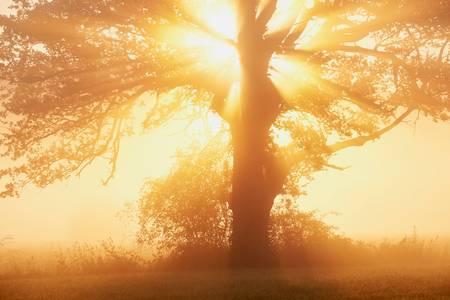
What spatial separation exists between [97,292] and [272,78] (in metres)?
13.5

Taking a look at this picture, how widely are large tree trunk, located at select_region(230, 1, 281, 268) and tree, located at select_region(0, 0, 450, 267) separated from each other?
4 cm

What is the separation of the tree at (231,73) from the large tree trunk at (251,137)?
4 centimetres

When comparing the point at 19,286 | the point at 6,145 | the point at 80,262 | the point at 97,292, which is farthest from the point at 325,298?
the point at 6,145

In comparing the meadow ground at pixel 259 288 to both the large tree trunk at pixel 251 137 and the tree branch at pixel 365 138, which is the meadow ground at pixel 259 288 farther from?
the tree branch at pixel 365 138

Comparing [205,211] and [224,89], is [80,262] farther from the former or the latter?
[224,89]

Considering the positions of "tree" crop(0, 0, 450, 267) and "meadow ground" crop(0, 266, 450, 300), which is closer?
"meadow ground" crop(0, 266, 450, 300)

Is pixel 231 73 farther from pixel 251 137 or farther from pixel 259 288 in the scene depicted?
pixel 259 288

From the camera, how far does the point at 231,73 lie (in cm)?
2516

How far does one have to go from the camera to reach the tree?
891 inches

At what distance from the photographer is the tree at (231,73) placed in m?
22.6

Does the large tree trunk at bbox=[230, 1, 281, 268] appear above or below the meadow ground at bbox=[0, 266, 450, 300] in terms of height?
above

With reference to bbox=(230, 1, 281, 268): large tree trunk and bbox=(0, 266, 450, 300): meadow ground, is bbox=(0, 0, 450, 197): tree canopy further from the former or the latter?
bbox=(0, 266, 450, 300): meadow ground

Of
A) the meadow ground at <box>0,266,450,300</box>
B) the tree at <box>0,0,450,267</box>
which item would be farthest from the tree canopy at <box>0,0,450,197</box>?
the meadow ground at <box>0,266,450,300</box>

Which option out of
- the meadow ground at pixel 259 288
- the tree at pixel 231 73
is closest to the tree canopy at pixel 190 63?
the tree at pixel 231 73
